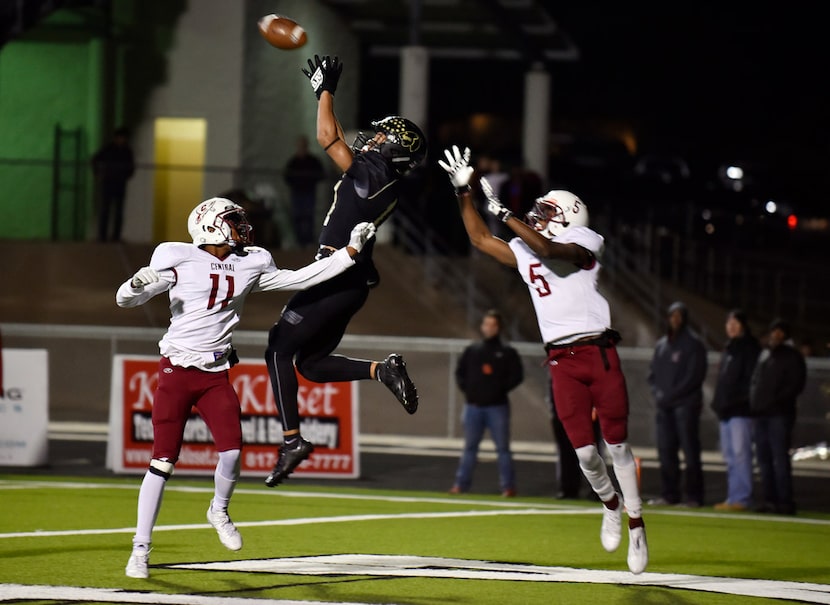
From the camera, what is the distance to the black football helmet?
9.38 m

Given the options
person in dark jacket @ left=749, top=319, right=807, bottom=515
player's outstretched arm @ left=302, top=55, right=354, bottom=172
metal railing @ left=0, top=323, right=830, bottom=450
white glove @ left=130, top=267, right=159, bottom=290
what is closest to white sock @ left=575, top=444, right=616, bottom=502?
player's outstretched arm @ left=302, top=55, right=354, bottom=172

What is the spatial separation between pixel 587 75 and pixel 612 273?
3228 centimetres

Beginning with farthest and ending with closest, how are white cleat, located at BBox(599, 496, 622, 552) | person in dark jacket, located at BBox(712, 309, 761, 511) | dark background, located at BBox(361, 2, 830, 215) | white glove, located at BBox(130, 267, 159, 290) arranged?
dark background, located at BBox(361, 2, 830, 215)
person in dark jacket, located at BBox(712, 309, 761, 511)
white cleat, located at BBox(599, 496, 622, 552)
white glove, located at BBox(130, 267, 159, 290)

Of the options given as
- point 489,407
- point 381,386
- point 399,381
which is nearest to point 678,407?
point 489,407

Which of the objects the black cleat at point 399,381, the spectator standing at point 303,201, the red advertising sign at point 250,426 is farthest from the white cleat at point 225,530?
the spectator standing at point 303,201

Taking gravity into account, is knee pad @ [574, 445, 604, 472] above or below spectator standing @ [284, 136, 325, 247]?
below

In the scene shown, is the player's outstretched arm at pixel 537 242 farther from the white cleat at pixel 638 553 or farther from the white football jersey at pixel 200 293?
the white cleat at pixel 638 553

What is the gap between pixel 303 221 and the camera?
76.3ft

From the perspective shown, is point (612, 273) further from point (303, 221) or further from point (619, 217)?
point (303, 221)

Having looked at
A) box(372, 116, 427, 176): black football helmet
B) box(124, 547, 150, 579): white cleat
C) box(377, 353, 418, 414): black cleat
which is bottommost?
box(124, 547, 150, 579): white cleat

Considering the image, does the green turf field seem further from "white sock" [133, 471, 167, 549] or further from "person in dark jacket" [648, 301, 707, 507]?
"person in dark jacket" [648, 301, 707, 507]

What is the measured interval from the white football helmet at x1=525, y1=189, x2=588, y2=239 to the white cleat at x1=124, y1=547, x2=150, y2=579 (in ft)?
11.2

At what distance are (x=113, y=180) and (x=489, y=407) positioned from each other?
385 inches

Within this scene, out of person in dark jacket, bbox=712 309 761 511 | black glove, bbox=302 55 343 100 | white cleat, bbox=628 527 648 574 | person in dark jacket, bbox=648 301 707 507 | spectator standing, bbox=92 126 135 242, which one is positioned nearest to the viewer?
black glove, bbox=302 55 343 100
